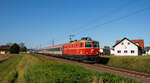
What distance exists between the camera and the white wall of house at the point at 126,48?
1796 inches

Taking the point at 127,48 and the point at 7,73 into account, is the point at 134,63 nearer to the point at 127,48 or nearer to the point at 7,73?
the point at 7,73

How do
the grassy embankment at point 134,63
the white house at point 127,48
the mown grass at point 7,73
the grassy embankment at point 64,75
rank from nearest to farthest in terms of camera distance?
the grassy embankment at point 64,75
the grassy embankment at point 134,63
the mown grass at point 7,73
the white house at point 127,48

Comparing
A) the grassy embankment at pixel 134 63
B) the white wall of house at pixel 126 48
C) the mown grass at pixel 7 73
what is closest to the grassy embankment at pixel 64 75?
the mown grass at pixel 7 73

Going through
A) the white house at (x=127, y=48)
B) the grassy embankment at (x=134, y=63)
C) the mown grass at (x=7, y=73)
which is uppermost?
the white house at (x=127, y=48)

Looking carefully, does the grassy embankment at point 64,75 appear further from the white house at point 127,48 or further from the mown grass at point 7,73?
the white house at point 127,48

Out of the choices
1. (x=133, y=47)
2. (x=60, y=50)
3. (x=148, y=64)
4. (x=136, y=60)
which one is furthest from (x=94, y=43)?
Answer: (x=133, y=47)

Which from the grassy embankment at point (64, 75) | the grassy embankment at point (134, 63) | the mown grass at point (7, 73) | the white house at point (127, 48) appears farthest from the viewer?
the white house at point (127, 48)

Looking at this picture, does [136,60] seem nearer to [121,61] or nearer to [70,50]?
[121,61]

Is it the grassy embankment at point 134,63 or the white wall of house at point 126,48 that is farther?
the white wall of house at point 126,48

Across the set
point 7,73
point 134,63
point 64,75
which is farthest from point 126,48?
point 64,75

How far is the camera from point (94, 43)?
83.7 ft

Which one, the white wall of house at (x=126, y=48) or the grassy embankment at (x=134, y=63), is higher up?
the white wall of house at (x=126, y=48)

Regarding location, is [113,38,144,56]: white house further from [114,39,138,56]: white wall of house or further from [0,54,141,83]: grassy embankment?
[0,54,141,83]: grassy embankment

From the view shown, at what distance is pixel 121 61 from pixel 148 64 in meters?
5.11
